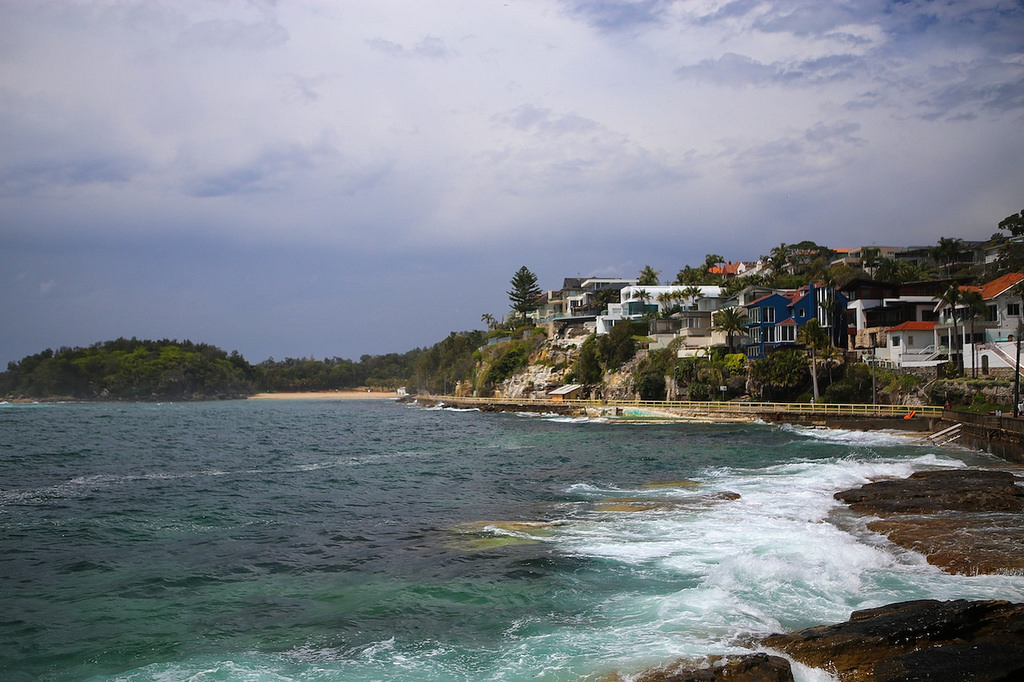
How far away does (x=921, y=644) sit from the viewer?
1048cm

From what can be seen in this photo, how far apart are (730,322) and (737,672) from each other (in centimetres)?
6768

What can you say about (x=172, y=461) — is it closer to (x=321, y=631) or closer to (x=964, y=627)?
(x=321, y=631)

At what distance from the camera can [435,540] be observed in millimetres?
20438

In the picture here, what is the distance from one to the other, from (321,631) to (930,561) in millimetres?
12932

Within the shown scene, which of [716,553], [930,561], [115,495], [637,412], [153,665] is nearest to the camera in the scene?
[153,665]

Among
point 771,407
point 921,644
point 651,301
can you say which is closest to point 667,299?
point 651,301

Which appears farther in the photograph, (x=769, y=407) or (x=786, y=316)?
(x=786, y=316)

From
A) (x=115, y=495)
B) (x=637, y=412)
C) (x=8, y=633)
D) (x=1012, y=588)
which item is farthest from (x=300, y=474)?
(x=637, y=412)

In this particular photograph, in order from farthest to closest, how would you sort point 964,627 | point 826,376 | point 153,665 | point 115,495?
point 826,376, point 115,495, point 153,665, point 964,627

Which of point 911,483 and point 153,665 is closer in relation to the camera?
point 153,665

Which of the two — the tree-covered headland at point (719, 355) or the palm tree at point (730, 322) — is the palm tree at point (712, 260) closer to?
the tree-covered headland at point (719, 355)

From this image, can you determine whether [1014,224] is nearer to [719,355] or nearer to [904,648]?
[719,355]

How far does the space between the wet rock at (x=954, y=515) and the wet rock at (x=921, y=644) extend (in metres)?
4.65

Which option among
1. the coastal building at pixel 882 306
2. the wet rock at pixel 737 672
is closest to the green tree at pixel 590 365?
the coastal building at pixel 882 306
